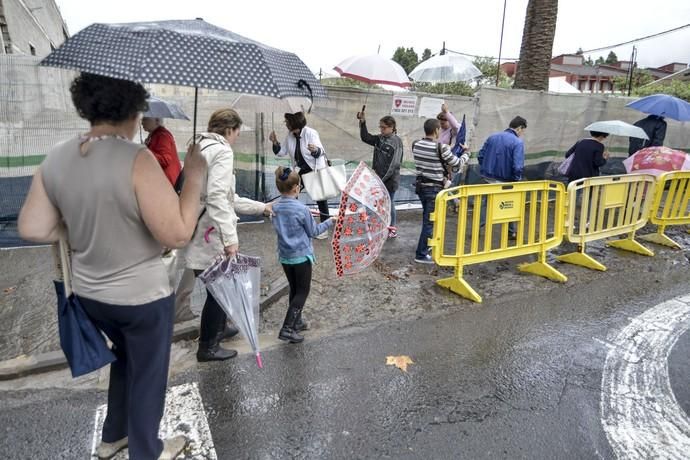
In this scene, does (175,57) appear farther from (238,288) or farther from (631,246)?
(631,246)

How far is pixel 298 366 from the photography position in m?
3.68

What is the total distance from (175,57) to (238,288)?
169 centimetres

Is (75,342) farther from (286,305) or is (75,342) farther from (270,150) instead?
(270,150)

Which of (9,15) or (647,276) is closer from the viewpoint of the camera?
(647,276)

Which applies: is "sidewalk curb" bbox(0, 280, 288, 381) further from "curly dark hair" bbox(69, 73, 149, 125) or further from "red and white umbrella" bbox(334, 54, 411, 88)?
"red and white umbrella" bbox(334, 54, 411, 88)

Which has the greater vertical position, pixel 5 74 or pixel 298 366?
pixel 5 74

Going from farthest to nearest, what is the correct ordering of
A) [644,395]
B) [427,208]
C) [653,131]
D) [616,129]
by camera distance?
[653,131] < [616,129] < [427,208] < [644,395]

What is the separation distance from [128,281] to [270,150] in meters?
5.51

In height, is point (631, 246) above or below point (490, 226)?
below

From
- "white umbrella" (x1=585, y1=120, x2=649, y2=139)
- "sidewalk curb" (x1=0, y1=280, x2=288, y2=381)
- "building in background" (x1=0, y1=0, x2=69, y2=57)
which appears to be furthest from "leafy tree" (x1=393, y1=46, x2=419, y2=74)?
"sidewalk curb" (x1=0, y1=280, x2=288, y2=381)

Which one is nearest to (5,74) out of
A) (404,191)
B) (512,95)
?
(404,191)

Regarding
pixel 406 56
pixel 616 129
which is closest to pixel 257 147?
pixel 616 129

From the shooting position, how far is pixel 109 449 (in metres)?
2.62

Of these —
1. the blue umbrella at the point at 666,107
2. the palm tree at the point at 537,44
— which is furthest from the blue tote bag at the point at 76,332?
the palm tree at the point at 537,44
